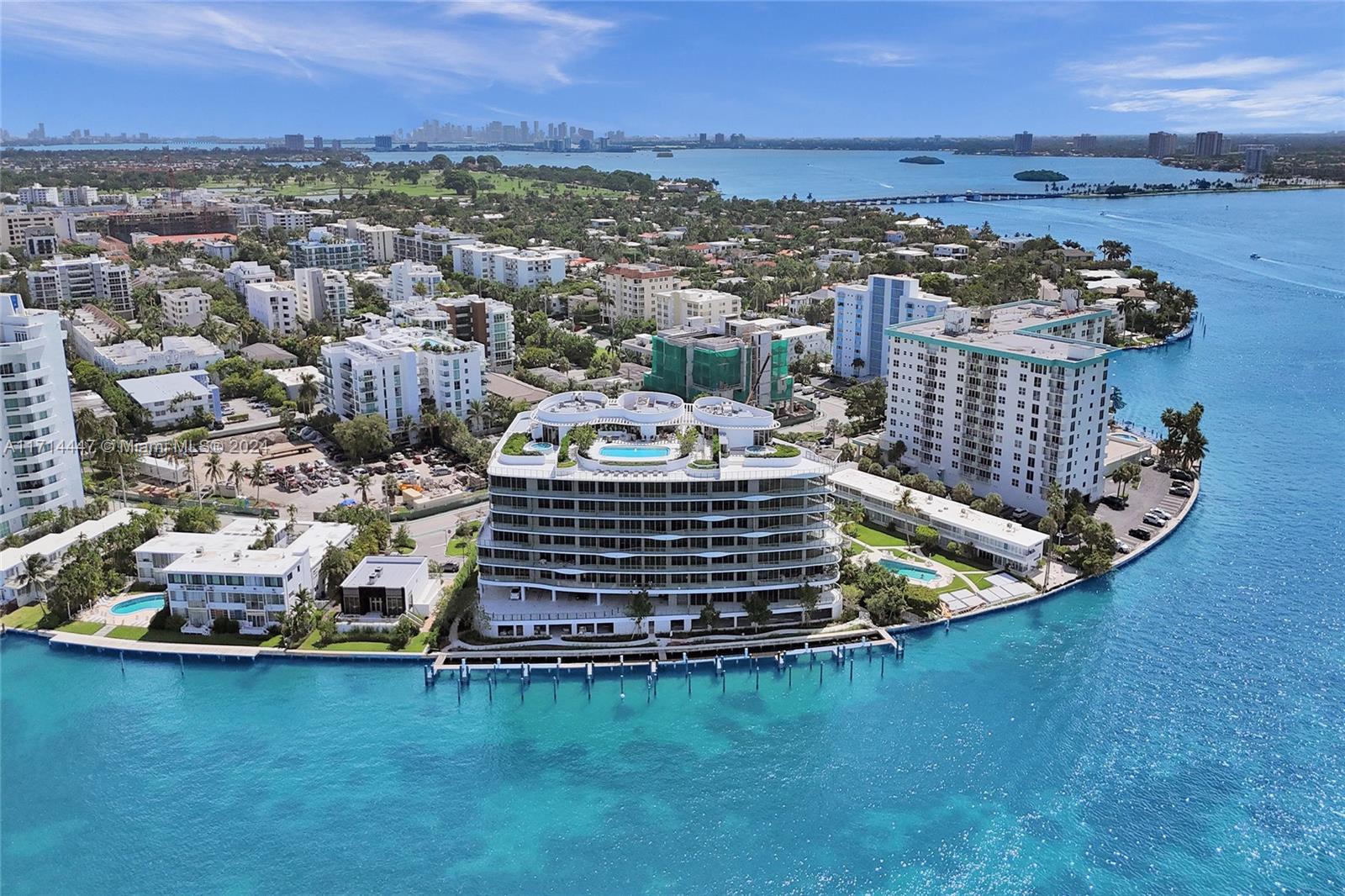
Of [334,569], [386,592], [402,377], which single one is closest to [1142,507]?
[386,592]

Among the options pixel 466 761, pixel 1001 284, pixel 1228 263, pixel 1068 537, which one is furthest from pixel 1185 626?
pixel 1228 263

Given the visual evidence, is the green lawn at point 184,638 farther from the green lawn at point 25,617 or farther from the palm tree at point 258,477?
the palm tree at point 258,477

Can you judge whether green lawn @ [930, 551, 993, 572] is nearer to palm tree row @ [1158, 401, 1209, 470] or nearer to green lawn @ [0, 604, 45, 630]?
palm tree row @ [1158, 401, 1209, 470]

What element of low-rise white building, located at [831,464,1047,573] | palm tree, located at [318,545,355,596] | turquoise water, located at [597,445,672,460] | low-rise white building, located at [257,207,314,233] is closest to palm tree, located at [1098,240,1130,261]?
low-rise white building, located at [831,464,1047,573]

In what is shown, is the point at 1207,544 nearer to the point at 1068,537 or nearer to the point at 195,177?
the point at 1068,537

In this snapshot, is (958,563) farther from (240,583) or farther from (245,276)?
(245,276)

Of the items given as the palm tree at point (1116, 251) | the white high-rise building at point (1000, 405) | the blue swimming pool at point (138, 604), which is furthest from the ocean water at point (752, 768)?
the palm tree at point (1116, 251)
